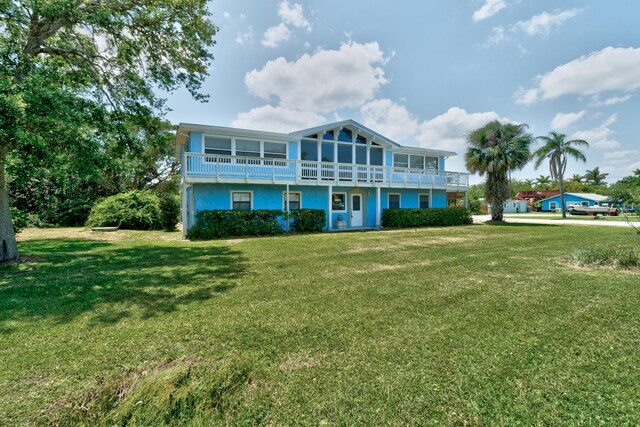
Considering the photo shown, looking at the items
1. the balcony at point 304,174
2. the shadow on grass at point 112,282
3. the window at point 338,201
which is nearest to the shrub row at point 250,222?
the balcony at point 304,174

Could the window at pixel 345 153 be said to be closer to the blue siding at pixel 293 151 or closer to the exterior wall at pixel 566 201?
the blue siding at pixel 293 151

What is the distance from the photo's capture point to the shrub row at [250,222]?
12.7m

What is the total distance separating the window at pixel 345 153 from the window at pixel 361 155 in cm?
57

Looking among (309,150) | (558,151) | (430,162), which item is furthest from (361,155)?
(558,151)

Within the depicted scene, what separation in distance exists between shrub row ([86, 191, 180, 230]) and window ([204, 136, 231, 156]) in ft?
16.0

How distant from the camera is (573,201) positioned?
47688 mm

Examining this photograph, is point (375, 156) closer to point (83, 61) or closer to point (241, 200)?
point (241, 200)

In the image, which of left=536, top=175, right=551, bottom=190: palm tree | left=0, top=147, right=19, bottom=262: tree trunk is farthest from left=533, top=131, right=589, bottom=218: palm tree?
left=536, top=175, right=551, bottom=190: palm tree

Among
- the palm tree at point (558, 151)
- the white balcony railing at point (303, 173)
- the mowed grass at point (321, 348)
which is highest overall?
the palm tree at point (558, 151)

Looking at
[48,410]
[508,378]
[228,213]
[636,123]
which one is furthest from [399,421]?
[636,123]

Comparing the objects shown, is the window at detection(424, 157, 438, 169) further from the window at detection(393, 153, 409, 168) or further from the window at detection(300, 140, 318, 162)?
the window at detection(300, 140, 318, 162)

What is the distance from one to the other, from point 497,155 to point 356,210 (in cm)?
1129

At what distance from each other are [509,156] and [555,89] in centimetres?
642

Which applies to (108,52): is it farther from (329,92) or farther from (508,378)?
(508,378)
